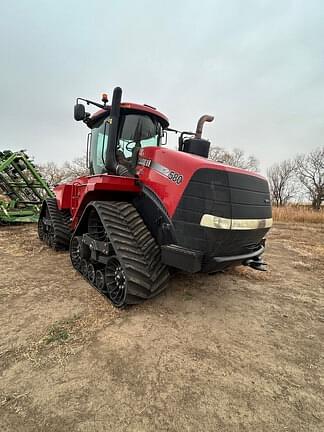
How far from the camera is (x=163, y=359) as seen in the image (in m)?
1.94

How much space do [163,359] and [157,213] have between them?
1.41m

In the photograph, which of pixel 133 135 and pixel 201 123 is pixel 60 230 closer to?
pixel 133 135

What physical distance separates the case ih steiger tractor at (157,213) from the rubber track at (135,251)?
0.03ft

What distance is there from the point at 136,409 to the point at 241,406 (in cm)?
67

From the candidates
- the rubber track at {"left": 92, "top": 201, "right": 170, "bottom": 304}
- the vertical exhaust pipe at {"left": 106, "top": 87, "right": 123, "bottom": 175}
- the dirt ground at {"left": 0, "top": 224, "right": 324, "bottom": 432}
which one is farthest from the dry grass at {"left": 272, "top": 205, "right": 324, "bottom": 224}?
the rubber track at {"left": 92, "top": 201, "right": 170, "bottom": 304}

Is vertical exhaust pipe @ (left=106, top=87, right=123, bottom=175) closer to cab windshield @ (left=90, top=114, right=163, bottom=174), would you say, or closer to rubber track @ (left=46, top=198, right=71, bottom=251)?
cab windshield @ (left=90, top=114, right=163, bottom=174)

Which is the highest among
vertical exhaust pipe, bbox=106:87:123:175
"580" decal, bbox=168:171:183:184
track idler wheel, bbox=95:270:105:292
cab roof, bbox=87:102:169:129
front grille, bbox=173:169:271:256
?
cab roof, bbox=87:102:169:129

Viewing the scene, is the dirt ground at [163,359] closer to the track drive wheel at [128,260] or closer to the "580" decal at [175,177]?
the track drive wheel at [128,260]

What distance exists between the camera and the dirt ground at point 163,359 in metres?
1.46

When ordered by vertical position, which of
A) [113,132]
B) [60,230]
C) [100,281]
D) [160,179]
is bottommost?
[100,281]

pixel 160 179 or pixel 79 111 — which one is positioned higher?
pixel 79 111

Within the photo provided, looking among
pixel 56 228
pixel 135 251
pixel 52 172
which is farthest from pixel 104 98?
pixel 52 172

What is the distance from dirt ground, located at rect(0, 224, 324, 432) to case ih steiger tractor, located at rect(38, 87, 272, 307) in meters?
0.41

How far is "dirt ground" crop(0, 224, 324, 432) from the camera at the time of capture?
1459 millimetres
